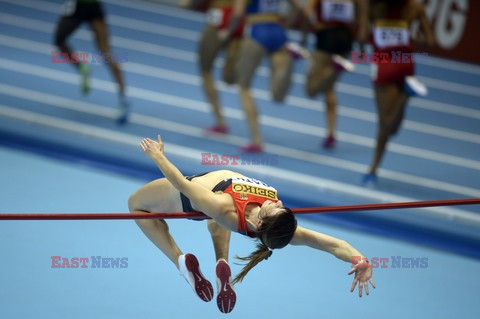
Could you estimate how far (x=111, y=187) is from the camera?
29.2 ft

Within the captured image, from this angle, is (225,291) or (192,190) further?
(225,291)

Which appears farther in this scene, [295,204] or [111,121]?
[111,121]

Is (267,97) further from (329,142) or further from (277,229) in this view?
(277,229)

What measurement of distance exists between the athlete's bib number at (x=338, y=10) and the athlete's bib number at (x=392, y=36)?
2.63 ft

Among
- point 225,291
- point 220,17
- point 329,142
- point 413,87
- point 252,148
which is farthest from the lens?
point 329,142

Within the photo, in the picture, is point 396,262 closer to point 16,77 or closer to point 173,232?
point 173,232

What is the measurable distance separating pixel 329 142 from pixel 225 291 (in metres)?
4.66

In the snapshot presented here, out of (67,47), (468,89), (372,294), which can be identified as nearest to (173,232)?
(372,294)

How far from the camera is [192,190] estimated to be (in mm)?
5270

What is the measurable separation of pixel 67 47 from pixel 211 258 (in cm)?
381

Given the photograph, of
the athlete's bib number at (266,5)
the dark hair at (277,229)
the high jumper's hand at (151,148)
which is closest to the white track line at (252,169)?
the athlete's bib number at (266,5)

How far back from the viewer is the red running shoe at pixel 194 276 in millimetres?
5742

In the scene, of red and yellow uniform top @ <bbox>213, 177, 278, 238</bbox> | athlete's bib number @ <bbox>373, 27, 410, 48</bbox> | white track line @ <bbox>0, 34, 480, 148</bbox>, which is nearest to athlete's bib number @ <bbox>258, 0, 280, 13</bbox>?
athlete's bib number @ <bbox>373, 27, 410, 48</bbox>

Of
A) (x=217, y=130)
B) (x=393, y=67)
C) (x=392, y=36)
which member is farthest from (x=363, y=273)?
(x=217, y=130)
